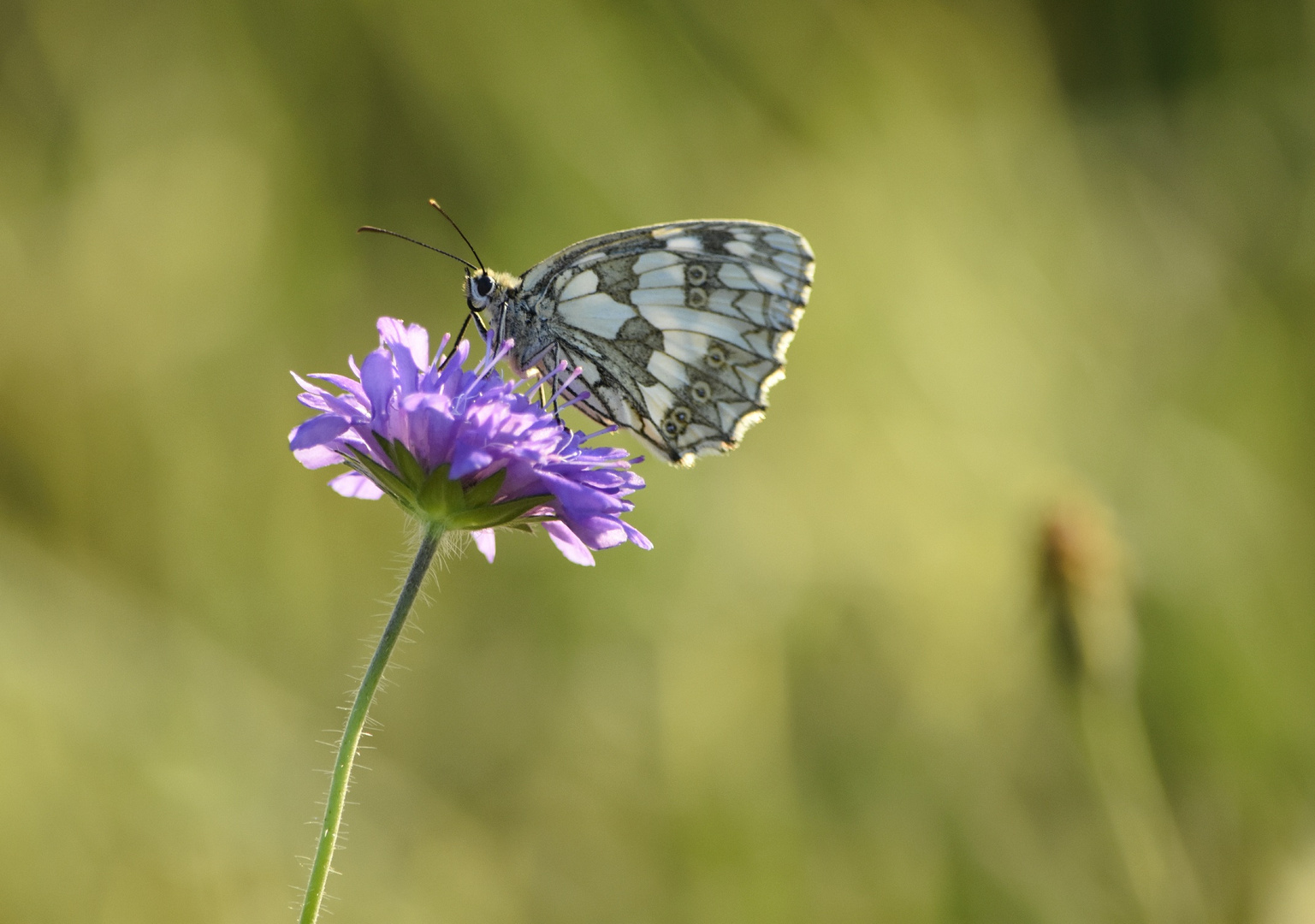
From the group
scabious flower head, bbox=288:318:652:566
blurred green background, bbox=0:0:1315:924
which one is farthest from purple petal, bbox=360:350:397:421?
blurred green background, bbox=0:0:1315:924

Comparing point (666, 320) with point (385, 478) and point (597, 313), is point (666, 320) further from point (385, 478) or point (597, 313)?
point (385, 478)

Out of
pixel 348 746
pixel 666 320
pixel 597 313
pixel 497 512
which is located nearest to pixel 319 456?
pixel 497 512

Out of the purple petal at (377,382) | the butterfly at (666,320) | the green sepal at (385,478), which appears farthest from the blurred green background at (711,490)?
the purple petal at (377,382)

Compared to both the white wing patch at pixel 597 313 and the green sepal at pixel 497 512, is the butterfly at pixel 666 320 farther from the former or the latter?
the green sepal at pixel 497 512

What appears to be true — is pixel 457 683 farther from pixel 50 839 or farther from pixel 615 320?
pixel 615 320

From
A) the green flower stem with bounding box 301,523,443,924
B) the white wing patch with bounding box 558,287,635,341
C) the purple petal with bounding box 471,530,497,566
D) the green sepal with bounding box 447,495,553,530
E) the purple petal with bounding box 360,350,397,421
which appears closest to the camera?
the green flower stem with bounding box 301,523,443,924

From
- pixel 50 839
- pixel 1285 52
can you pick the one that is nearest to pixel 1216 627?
pixel 1285 52

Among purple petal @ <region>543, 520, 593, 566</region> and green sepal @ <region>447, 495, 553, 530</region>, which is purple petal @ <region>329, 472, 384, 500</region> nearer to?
green sepal @ <region>447, 495, 553, 530</region>
